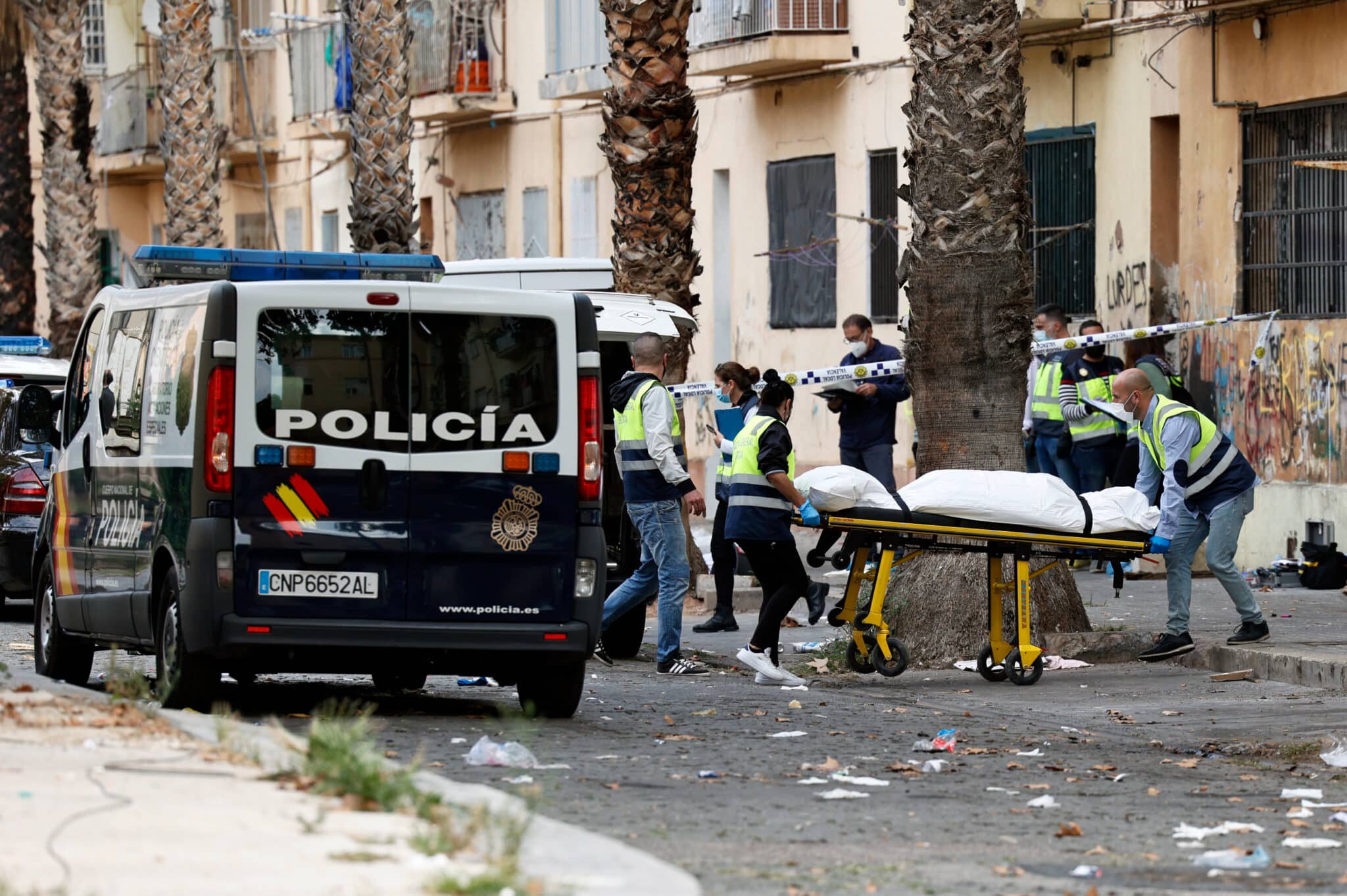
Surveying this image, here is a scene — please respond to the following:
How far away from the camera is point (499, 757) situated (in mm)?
9352

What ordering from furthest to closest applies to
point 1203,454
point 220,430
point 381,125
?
point 381,125 < point 1203,454 < point 220,430

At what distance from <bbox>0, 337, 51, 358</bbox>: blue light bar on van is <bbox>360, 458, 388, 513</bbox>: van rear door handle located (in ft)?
37.0

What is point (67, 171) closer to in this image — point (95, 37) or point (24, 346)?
Result: point (95, 37)

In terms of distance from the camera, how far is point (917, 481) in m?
12.9

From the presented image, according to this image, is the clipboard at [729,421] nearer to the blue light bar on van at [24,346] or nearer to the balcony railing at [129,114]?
the blue light bar on van at [24,346]

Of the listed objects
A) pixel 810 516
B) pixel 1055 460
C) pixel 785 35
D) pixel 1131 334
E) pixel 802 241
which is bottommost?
pixel 1055 460

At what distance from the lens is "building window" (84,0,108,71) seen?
1822 inches

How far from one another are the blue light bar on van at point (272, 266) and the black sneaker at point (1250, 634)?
4757mm

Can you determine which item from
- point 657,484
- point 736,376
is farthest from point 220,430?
point 736,376

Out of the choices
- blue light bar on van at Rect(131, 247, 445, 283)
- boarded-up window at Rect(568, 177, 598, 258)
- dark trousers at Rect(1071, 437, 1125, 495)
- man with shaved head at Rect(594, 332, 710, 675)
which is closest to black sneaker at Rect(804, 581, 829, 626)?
A: man with shaved head at Rect(594, 332, 710, 675)

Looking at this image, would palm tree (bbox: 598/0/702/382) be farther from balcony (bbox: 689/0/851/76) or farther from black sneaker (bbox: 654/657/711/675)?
balcony (bbox: 689/0/851/76)

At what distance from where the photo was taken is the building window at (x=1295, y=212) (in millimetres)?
19453

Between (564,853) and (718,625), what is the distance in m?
9.74

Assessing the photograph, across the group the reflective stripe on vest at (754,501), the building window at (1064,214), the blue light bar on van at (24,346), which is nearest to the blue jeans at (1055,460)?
the building window at (1064,214)
